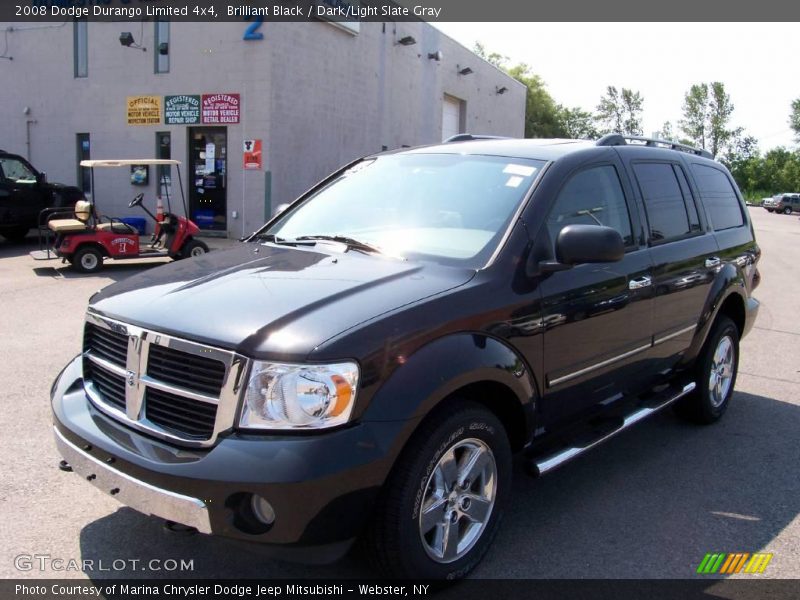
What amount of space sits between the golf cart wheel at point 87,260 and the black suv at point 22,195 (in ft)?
14.0

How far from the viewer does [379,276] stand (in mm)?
3174

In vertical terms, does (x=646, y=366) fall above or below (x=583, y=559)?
above

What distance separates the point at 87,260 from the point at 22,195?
4.53m

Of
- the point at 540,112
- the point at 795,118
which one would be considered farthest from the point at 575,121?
the point at 795,118

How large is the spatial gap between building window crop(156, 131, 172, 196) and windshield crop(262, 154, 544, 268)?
15272 millimetres

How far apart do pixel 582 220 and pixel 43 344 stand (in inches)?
217

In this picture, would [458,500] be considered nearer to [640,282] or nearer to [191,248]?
[640,282]

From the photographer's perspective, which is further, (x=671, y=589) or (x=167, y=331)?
(x=671, y=589)

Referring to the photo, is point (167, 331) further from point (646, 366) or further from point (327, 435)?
point (646, 366)

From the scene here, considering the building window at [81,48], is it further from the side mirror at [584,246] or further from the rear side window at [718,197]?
the side mirror at [584,246]

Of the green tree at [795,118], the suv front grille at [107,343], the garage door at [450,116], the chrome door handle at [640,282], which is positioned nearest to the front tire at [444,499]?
the suv front grille at [107,343]

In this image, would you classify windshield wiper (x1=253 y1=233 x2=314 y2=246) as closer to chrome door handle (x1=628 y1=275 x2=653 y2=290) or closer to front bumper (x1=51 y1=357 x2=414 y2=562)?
front bumper (x1=51 y1=357 x2=414 y2=562)

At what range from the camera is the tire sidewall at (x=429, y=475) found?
277 centimetres

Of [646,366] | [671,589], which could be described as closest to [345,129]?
[646,366]
